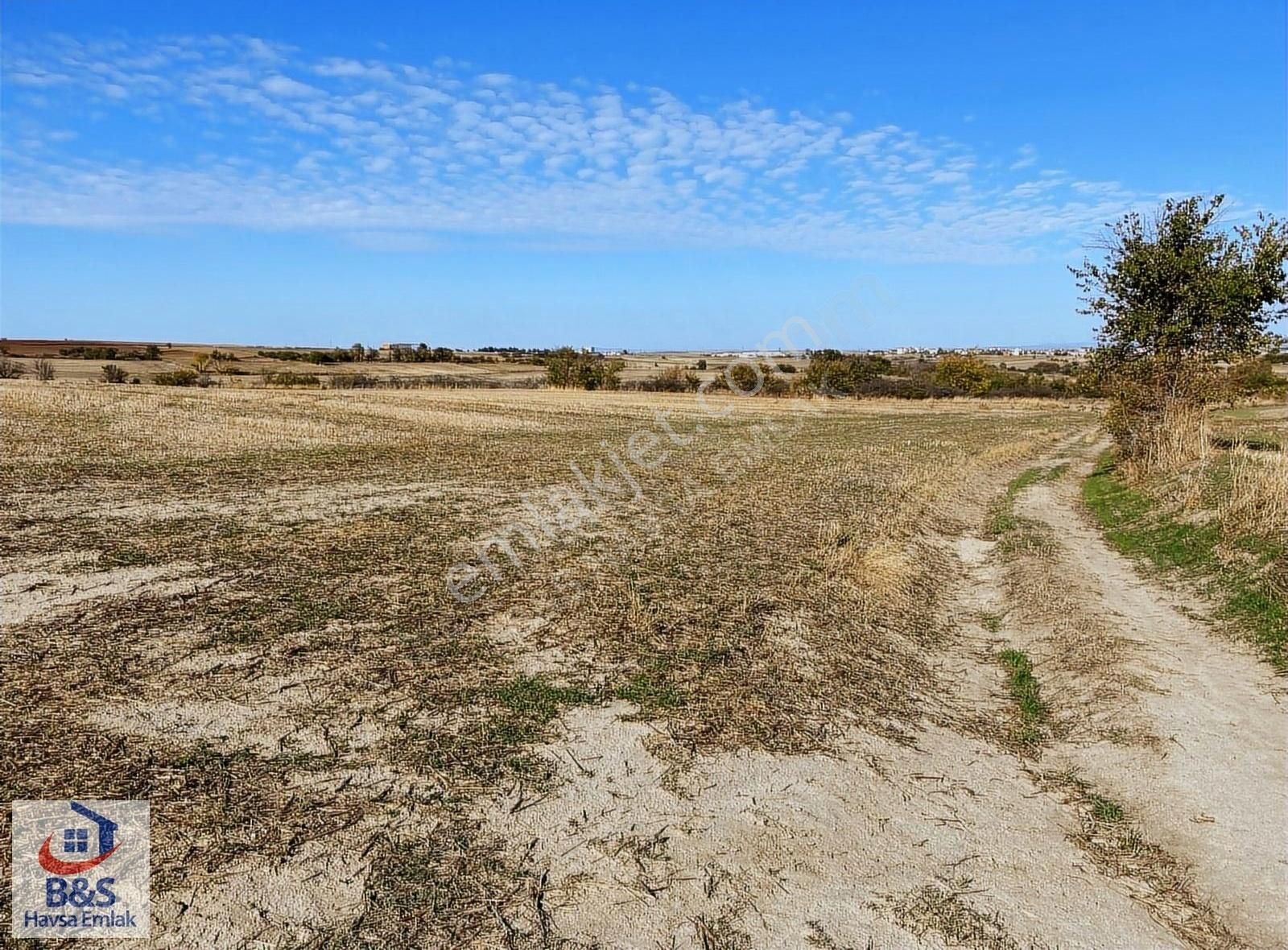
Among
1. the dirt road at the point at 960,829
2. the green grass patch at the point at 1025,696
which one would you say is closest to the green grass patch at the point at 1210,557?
the dirt road at the point at 960,829

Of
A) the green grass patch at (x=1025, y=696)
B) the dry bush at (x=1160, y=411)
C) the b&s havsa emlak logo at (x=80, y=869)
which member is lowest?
the green grass patch at (x=1025, y=696)

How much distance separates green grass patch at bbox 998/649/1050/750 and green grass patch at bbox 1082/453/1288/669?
7.45 feet

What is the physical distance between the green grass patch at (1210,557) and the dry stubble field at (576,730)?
101 centimetres

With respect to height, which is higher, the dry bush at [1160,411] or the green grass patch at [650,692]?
the dry bush at [1160,411]

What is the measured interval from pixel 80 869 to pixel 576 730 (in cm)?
288

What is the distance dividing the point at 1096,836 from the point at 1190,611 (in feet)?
18.6

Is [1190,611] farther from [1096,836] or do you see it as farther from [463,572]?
[463,572]

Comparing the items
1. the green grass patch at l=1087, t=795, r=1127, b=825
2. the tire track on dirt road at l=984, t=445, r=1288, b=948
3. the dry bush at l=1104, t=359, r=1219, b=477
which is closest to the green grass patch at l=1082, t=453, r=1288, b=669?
the tire track on dirt road at l=984, t=445, r=1288, b=948

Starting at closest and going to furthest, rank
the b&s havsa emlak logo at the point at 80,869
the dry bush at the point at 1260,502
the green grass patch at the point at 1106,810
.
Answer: the b&s havsa emlak logo at the point at 80,869
the green grass patch at the point at 1106,810
the dry bush at the point at 1260,502

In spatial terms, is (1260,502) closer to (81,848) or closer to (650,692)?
(650,692)

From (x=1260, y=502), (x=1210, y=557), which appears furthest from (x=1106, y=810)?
(x=1260, y=502)

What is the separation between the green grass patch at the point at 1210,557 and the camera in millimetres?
7969

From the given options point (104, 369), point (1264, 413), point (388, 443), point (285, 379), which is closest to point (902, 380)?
point (1264, 413)

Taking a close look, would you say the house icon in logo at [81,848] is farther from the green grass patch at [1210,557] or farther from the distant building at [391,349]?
the distant building at [391,349]
